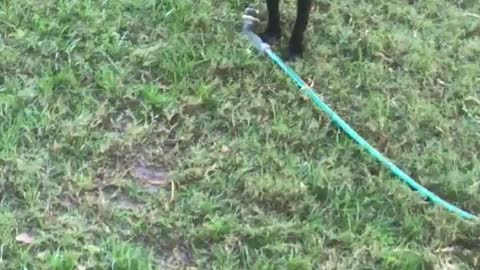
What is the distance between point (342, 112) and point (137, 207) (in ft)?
3.30

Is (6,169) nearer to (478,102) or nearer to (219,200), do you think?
(219,200)

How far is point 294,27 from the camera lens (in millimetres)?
3838

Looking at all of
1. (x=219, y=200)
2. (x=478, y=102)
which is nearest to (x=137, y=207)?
(x=219, y=200)

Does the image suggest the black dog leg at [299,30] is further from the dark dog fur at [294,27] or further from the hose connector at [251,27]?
the hose connector at [251,27]

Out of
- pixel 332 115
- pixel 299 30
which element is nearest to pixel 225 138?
pixel 332 115

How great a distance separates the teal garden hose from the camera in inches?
124

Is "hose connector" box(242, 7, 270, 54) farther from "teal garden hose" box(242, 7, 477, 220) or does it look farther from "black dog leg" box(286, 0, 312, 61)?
"black dog leg" box(286, 0, 312, 61)

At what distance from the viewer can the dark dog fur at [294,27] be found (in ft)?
12.5

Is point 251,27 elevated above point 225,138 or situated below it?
above

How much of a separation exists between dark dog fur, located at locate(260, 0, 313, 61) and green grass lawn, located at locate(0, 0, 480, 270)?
0.07 metres

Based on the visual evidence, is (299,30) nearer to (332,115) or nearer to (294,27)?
(294,27)

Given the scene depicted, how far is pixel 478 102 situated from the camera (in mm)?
3721

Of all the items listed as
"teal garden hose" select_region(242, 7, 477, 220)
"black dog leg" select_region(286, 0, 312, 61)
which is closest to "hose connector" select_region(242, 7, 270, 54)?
"teal garden hose" select_region(242, 7, 477, 220)

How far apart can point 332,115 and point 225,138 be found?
0.44 m
